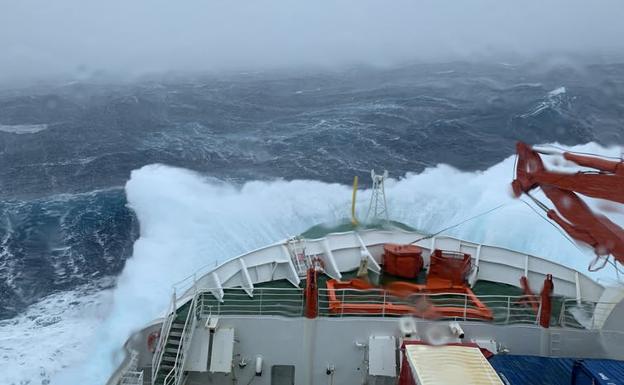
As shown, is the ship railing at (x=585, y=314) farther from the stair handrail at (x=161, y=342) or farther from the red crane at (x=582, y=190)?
the stair handrail at (x=161, y=342)

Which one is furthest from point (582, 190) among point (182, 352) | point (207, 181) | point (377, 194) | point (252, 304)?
point (207, 181)

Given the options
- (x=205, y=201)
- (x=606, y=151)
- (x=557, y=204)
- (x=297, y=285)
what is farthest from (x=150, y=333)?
(x=606, y=151)

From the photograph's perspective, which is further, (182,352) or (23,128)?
(23,128)

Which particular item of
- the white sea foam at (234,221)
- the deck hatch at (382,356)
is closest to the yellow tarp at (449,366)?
the deck hatch at (382,356)

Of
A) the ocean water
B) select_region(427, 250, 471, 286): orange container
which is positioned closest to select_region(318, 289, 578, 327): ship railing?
select_region(427, 250, 471, 286): orange container

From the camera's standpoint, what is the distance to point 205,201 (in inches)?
1155

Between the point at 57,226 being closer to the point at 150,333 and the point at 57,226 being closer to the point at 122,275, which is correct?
the point at 122,275

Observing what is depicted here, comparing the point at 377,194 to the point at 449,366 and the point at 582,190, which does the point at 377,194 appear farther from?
the point at 449,366

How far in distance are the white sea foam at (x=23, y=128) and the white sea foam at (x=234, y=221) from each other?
23.3m

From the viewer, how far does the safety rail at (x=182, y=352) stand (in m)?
10.8

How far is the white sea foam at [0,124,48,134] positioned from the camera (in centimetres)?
5103

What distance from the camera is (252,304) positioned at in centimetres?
1338

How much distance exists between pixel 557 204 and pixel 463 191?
20859mm

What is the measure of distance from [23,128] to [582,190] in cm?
5570
